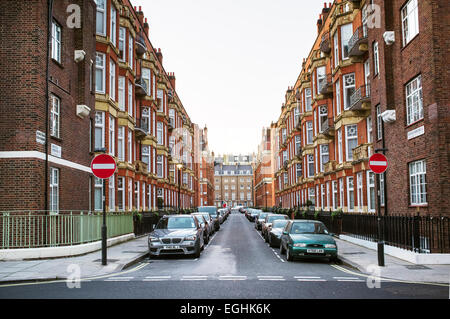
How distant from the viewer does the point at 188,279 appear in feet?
34.2

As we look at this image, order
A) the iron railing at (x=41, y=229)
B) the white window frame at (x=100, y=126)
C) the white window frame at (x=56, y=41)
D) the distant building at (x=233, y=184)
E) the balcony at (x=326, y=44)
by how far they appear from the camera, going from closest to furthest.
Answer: the iron railing at (x=41, y=229)
the white window frame at (x=56, y=41)
the white window frame at (x=100, y=126)
the balcony at (x=326, y=44)
the distant building at (x=233, y=184)

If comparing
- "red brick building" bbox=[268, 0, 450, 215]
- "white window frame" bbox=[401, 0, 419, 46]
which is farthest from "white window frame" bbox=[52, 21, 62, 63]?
"white window frame" bbox=[401, 0, 419, 46]

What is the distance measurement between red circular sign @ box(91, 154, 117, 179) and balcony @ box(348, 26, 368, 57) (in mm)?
16133

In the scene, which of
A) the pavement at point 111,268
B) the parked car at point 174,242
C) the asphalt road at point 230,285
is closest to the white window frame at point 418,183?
the pavement at point 111,268

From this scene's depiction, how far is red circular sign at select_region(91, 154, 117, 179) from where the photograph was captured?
42.7 ft

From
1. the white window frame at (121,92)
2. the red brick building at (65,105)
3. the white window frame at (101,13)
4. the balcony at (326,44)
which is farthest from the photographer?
the balcony at (326,44)

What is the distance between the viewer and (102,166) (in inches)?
516

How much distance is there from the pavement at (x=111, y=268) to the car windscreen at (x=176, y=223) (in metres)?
1.52

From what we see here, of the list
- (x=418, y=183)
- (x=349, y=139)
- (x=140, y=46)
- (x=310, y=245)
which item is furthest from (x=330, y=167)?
(x=310, y=245)

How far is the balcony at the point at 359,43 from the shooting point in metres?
23.9

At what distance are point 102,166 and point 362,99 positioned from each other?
15534 millimetres

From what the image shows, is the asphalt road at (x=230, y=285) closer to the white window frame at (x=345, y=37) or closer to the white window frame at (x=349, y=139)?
the white window frame at (x=349, y=139)

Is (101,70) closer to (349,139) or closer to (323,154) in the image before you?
(349,139)
